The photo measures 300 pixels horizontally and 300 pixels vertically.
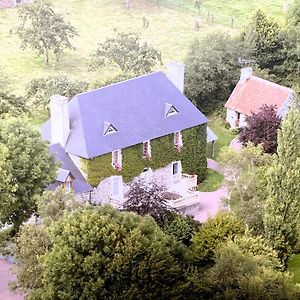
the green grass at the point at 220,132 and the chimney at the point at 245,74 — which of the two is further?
the chimney at the point at 245,74

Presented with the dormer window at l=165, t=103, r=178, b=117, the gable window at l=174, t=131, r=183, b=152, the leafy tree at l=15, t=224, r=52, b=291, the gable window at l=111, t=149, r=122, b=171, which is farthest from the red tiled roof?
the leafy tree at l=15, t=224, r=52, b=291

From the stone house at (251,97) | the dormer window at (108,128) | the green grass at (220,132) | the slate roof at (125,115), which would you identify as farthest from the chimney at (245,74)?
the dormer window at (108,128)

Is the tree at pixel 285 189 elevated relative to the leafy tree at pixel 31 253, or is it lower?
elevated

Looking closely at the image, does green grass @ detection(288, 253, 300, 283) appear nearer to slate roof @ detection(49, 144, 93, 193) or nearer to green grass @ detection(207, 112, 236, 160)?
slate roof @ detection(49, 144, 93, 193)

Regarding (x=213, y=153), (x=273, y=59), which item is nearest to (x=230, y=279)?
(x=213, y=153)

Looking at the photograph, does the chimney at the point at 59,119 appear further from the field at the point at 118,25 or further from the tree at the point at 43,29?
the tree at the point at 43,29

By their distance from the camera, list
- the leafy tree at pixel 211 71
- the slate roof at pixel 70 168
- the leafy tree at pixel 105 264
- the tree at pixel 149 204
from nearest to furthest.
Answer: the leafy tree at pixel 105 264 < the tree at pixel 149 204 < the slate roof at pixel 70 168 < the leafy tree at pixel 211 71

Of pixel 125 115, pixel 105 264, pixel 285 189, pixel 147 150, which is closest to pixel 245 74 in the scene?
pixel 147 150

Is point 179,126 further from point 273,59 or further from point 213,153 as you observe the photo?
point 273,59
